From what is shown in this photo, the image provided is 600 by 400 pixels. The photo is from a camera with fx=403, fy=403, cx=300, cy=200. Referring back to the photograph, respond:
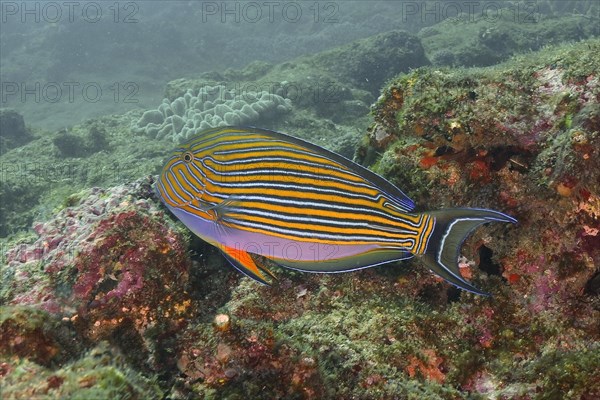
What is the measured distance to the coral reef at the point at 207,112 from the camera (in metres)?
9.40

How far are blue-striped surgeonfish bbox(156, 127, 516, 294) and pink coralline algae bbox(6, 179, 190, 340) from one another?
0.52 meters

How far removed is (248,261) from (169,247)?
2.48 feet

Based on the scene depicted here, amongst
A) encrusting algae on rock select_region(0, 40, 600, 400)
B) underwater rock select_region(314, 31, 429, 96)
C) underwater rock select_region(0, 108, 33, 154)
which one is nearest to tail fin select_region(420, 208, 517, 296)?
encrusting algae on rock select_region(0, 40, 600, 400)

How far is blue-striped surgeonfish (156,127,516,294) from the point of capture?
2207mm

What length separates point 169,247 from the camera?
9.02 feet

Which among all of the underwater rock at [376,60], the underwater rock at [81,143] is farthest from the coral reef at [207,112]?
the underwater rock at [376,60]

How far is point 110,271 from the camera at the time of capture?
8.47 feet

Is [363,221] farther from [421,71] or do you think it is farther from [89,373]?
[421,71]

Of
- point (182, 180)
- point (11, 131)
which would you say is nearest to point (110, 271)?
point (182, 180)

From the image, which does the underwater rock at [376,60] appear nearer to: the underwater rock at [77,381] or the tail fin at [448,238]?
the tail fin at [448,238]

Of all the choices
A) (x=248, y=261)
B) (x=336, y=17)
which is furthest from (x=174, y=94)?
(x=336, y=17)

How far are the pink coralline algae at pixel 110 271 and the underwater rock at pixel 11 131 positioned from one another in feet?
37.3

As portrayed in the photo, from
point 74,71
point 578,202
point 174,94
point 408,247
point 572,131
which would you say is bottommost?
point 74,71

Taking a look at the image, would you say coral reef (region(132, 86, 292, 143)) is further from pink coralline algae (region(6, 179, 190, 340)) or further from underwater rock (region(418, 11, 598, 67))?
underwater rock (region(418, 11, 598, 67))
